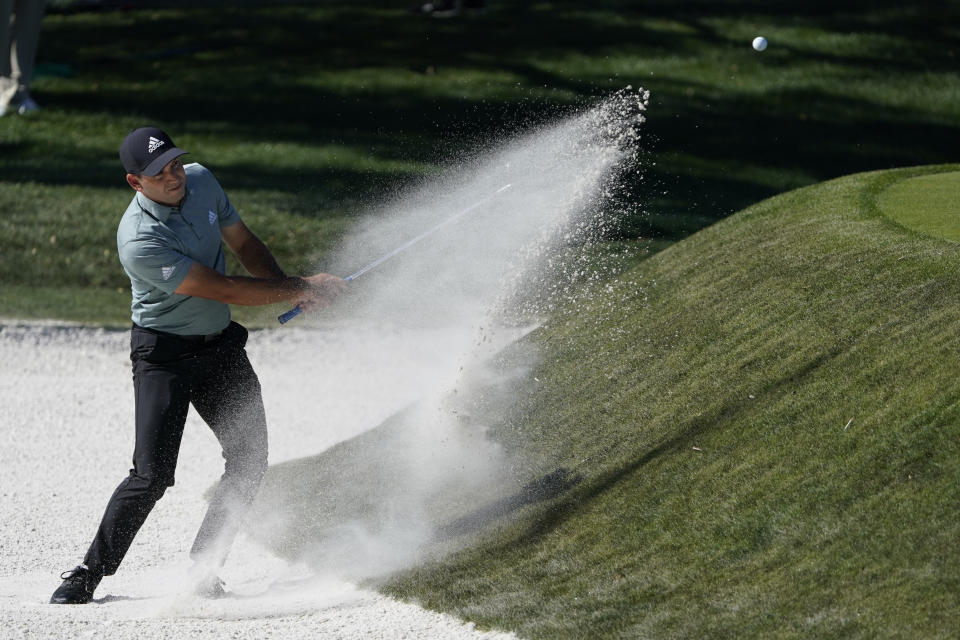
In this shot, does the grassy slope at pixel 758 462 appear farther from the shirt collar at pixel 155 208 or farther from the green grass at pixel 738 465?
the shirt collar at pixel 155 208

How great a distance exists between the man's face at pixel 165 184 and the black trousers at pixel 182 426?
578 millimetres

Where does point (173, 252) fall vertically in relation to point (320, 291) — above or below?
above

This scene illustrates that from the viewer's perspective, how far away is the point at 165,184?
5227 millimetres

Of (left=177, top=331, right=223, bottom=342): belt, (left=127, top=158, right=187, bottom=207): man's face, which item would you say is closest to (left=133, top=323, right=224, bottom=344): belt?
(left=177, top=331, right=223, bottom=342): belt

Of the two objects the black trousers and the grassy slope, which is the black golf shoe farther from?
the grassy slope

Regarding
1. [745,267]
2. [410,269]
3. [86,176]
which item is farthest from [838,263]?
[86,176]

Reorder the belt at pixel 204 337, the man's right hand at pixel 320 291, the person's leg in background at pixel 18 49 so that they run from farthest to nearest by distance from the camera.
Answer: the person's leg in background at pixel 18 49, the man's right hand at pixel 320 291, the belt at pixel 204 337

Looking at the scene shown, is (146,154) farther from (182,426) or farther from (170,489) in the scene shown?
(170,489)

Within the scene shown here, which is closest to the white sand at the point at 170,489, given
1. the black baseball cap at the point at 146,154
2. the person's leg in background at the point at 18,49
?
the black baseball cap at the point at 146,154

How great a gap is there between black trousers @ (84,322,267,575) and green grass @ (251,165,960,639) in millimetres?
772

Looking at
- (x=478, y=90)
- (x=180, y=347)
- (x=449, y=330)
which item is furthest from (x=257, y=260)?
(x=478, y=90)

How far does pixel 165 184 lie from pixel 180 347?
696 millimetres

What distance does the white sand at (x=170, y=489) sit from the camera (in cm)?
513

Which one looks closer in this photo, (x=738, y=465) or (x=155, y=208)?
(x=155, y=208)
